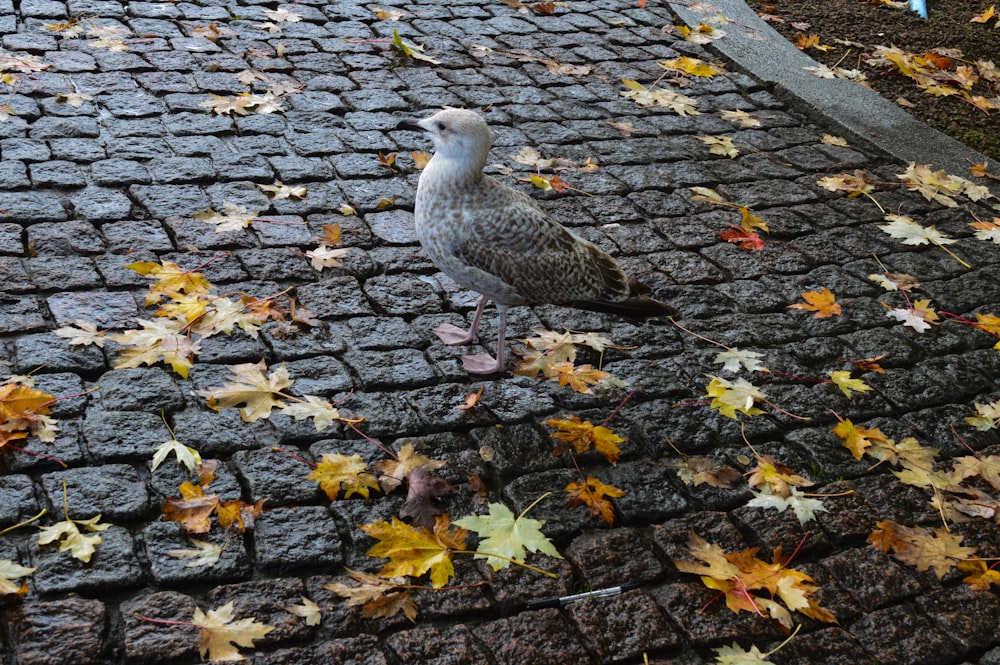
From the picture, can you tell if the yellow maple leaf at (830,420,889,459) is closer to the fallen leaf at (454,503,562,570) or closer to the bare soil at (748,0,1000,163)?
the fallen leaf at (454,503,562,570)

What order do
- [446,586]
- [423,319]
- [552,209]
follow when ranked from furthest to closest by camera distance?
[552,209], [423,319], [446,586]

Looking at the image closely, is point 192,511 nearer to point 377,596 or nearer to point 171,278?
point 377,596

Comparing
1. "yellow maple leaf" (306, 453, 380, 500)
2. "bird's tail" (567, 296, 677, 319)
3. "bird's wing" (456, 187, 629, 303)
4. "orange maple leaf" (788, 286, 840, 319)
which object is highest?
"bird's wing" (456, 187, 629, 303)

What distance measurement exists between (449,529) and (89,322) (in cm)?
188

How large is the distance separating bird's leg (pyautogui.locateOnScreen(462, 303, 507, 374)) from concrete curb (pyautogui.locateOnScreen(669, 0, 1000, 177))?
12.3 ft

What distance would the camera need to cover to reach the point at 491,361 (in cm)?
413

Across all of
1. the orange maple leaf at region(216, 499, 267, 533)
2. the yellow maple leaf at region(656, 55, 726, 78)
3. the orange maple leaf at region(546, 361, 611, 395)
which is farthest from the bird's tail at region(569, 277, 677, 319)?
the yellow maple leaf at region(656, 55, 726, 78)

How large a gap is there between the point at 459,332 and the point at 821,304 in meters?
1.94

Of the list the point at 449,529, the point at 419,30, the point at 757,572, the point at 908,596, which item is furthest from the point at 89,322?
the point at 419,30

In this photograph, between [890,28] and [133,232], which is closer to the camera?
Result: [133,232]

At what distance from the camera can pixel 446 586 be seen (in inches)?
120

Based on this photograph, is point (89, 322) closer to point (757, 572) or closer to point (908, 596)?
point (757, 572)

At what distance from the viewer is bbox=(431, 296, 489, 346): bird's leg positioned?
426 cm

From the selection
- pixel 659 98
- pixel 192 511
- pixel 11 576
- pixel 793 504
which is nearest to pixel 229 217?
pixel 192 511
